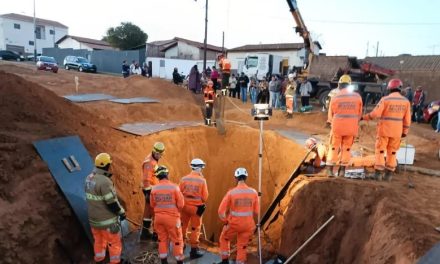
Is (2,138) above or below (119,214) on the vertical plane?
above

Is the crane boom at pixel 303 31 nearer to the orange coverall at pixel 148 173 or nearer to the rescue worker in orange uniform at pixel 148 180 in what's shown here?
the rescue worker in orange uniform at pixel 148 180

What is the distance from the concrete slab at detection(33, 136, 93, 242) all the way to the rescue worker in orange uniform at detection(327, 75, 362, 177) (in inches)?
213

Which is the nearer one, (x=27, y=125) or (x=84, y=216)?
(x=84, y=216)

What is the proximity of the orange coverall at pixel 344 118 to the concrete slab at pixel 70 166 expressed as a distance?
5429 mm

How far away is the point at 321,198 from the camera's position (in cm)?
751

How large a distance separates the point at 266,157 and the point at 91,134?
581 centimetres

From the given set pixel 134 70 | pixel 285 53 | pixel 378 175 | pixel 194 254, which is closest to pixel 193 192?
pixel 194 254

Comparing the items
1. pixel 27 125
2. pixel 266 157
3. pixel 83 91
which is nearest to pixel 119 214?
pixel 27 125

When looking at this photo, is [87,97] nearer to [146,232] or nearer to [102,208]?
[146,232]

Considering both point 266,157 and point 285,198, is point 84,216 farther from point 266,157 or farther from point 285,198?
point 266,157

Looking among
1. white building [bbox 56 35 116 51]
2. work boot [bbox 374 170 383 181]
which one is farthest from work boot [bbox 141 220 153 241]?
white building [bbox 56 35 116 51]

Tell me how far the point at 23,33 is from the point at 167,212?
222 ft

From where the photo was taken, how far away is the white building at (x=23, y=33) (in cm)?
5881

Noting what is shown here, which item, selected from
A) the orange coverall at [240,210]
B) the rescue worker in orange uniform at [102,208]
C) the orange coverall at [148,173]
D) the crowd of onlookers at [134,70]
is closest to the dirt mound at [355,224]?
the orange coverall at [240,210]
